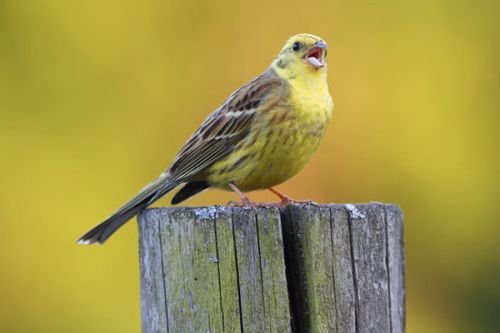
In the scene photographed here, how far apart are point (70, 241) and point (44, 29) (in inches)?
79.7

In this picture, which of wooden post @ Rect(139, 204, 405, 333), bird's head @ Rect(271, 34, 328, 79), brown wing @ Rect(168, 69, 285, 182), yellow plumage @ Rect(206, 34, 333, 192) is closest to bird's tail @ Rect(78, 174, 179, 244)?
brown wing @ Rect(168, 69, 285, 182)

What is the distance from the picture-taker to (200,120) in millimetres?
8180

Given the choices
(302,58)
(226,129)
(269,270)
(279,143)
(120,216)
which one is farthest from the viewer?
(302,58)

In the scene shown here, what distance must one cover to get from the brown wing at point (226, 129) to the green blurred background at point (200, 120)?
2.60 metres

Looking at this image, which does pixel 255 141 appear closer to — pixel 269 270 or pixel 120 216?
pixel 120 216

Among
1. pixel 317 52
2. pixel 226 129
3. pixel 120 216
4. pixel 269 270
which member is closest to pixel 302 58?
pixel 317 52

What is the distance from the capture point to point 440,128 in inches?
343

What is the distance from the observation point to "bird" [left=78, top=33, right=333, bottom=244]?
5289mm

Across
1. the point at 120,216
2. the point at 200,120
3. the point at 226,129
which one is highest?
the point at 200,120

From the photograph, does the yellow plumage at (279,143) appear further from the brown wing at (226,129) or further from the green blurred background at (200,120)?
the green blurred background at (200,120)

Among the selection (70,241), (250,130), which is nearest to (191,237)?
(250,130)

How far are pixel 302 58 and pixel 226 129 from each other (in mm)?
715

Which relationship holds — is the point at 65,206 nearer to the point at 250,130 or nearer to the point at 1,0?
the point at 1,0

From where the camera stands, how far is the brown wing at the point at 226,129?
5.38 m
